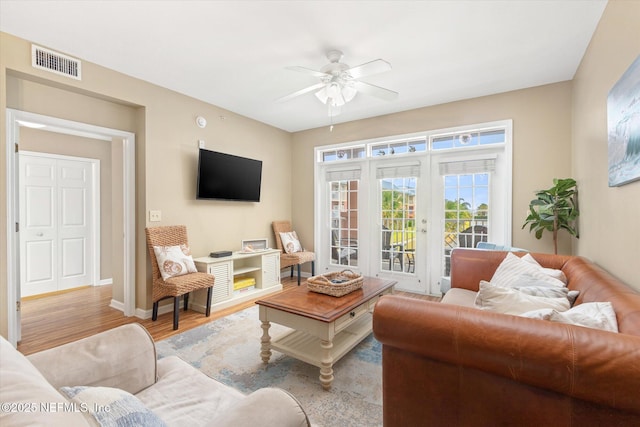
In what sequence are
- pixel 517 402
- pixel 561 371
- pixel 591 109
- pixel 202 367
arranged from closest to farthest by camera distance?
pixel 561 371 < pixel 517 402 < pixel 202 367 < pixel 591 109

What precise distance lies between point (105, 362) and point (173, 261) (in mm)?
2182

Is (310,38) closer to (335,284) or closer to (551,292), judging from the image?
(335,284)

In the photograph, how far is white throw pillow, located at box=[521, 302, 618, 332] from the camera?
1.04 m

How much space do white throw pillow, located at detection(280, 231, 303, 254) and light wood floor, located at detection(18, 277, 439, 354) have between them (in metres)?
1.26

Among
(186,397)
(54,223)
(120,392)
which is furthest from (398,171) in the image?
(54,223)

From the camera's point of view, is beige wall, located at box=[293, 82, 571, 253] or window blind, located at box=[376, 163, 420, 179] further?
window blind, located at box=[376, 163, 420, 179]

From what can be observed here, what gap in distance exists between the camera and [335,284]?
2439 mm

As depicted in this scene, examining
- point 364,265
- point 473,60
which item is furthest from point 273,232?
point 473,60

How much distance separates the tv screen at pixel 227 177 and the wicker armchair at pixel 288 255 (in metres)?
0.70

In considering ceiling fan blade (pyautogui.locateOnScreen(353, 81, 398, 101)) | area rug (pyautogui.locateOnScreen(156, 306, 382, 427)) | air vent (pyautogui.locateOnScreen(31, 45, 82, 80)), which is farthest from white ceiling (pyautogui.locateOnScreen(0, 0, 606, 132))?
area rug (pyautogui.locateOnScreen(156, 306, 382, 427))

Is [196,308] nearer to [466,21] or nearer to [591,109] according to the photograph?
[466,21]

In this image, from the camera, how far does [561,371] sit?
Result: 2.88ft

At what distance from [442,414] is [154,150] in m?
3.62

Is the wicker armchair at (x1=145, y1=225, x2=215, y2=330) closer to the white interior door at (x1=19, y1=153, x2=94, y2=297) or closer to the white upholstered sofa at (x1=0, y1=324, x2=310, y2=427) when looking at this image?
the white upholstered sofa at (x1=0, y1=324, x2=310, y2=427)
